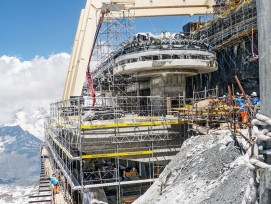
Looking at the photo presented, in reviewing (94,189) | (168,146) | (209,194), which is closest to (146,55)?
(168,146)

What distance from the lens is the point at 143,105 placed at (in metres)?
20.9

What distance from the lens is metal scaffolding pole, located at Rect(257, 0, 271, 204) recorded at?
305cm

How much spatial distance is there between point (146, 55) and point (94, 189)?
9567 millimetres

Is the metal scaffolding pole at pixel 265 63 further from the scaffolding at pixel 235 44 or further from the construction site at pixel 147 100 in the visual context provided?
the scaffolding at pixel 235 44

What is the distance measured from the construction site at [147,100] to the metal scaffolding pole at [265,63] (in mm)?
2042

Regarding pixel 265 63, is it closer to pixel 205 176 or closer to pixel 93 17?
pixel 205 176

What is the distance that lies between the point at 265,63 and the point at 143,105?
701 inches

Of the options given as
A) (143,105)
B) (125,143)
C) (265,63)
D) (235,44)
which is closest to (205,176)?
(125,143)

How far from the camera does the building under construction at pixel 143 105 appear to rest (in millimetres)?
15508

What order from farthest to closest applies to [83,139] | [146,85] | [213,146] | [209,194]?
[146,85] → [83,139] → [213,146] → [209,194]

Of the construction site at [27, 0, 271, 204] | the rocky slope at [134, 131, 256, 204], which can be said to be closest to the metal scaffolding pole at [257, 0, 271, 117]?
the construction site at [27, 0, 271, 204]

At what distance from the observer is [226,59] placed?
29.0 meters

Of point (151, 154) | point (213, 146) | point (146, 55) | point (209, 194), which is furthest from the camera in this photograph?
point (146, 55)

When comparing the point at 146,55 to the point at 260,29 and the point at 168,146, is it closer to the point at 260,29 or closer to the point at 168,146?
the point at 168,146
